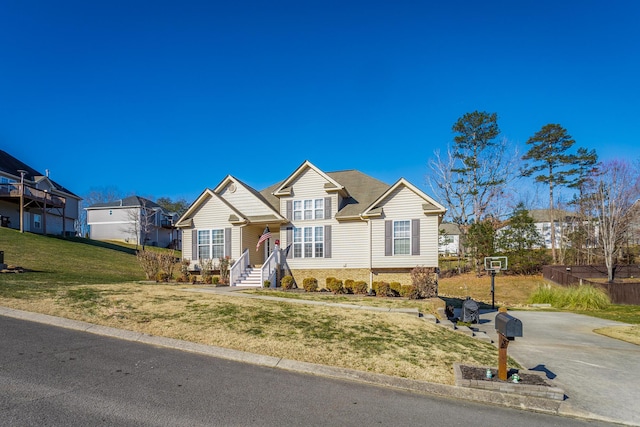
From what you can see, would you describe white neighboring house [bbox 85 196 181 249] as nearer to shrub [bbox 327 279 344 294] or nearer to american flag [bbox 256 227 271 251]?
american flag [bbox 256 227 271 251]

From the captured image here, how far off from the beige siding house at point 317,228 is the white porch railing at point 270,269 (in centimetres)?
5

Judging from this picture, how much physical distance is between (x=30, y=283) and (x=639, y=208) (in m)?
39.4

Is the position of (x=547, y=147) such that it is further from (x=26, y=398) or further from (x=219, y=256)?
(x=26, y=398)

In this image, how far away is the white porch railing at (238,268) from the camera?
1772 centimetres

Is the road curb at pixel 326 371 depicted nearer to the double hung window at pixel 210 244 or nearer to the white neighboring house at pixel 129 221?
the double hung window at pixel 210 244

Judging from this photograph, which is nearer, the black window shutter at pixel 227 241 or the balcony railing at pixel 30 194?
the black window shutter at pixel 227 241

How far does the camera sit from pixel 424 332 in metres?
9.03

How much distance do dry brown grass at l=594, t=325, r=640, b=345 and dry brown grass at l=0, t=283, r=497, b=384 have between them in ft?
17.2

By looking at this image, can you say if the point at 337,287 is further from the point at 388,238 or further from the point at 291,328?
the point at 291,328

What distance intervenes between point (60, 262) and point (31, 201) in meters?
14.0

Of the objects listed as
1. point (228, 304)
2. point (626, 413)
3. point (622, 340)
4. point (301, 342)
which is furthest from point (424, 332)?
point (622, 340)

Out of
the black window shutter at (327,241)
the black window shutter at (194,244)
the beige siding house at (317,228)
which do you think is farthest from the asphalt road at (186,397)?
the black window shutter at (194,244)

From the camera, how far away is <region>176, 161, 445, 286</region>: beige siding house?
719 inches

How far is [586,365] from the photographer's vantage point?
24.7ft
